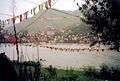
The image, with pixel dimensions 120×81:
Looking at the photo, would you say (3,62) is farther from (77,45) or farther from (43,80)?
(77,45)

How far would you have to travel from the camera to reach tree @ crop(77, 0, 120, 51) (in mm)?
18359

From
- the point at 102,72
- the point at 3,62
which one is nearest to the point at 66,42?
the point at 102,72

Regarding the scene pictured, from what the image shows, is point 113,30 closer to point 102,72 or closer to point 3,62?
point 102,72

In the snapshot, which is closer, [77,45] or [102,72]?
[102,72]

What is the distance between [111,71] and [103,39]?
16.2 ft

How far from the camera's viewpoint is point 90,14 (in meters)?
20.3

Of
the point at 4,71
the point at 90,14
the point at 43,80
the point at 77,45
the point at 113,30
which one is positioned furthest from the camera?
the point at 77,45

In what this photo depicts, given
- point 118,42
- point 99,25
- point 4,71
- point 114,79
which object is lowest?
point 114,79

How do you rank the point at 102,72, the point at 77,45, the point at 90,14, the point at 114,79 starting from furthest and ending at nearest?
1. the point at 77,45
2. the point at 102,72
3. the point at 114,79
4. the point at 90,14

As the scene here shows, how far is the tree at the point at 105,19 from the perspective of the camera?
18359mm

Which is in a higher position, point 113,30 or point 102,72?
point 113,30

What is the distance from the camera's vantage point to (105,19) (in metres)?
19.1

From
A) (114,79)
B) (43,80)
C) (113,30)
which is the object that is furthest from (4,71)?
(114,79)

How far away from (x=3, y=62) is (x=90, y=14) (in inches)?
392
